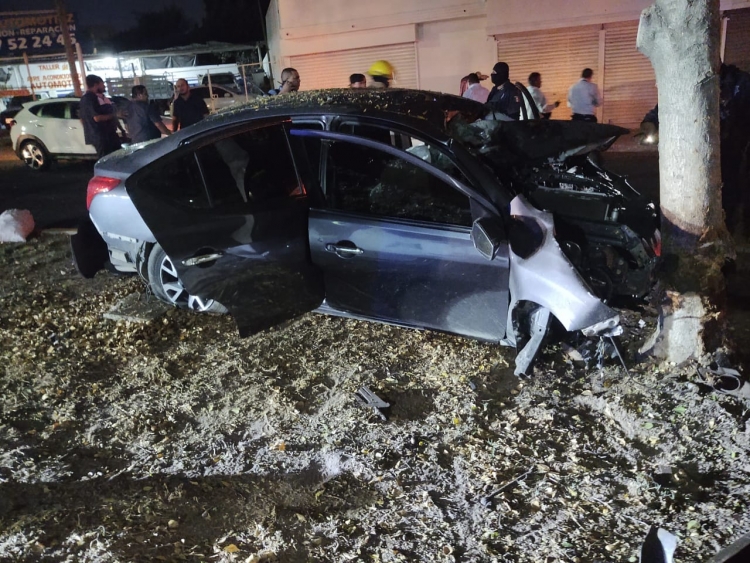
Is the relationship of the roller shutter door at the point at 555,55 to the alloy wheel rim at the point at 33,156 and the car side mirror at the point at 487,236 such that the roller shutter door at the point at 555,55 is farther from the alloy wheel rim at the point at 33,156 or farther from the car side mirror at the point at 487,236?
the car side mirror at the point at 487,236

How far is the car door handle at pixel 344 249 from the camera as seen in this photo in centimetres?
382

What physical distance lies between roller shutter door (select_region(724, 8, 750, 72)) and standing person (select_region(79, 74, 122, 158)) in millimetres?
11837

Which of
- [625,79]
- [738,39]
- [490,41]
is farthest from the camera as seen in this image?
[490,41]

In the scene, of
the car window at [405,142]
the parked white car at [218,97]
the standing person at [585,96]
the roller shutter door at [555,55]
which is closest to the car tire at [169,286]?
the car window at [405,142]

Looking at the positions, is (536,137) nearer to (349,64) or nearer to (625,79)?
(625,79)

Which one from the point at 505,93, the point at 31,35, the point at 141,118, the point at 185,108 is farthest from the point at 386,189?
the point at 31,35

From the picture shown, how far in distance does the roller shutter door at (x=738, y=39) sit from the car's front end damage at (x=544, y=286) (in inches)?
470

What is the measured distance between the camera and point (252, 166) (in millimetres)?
4016

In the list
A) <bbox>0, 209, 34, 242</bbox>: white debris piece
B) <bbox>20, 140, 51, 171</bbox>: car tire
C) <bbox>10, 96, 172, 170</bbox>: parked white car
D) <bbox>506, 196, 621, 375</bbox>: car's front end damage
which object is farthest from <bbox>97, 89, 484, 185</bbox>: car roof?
<bbox>20, 140, 51, 171</bbox>: car tire

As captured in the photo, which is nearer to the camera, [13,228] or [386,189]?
[386,189]

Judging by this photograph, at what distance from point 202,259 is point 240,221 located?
0.34 metres

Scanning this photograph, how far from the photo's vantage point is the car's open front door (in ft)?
12.6

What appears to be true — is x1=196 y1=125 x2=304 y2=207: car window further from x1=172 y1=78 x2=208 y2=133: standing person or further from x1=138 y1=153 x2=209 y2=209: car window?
x1=172 y1=78 x2=208 y2=133: standing person

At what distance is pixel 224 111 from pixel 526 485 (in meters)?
3.35
